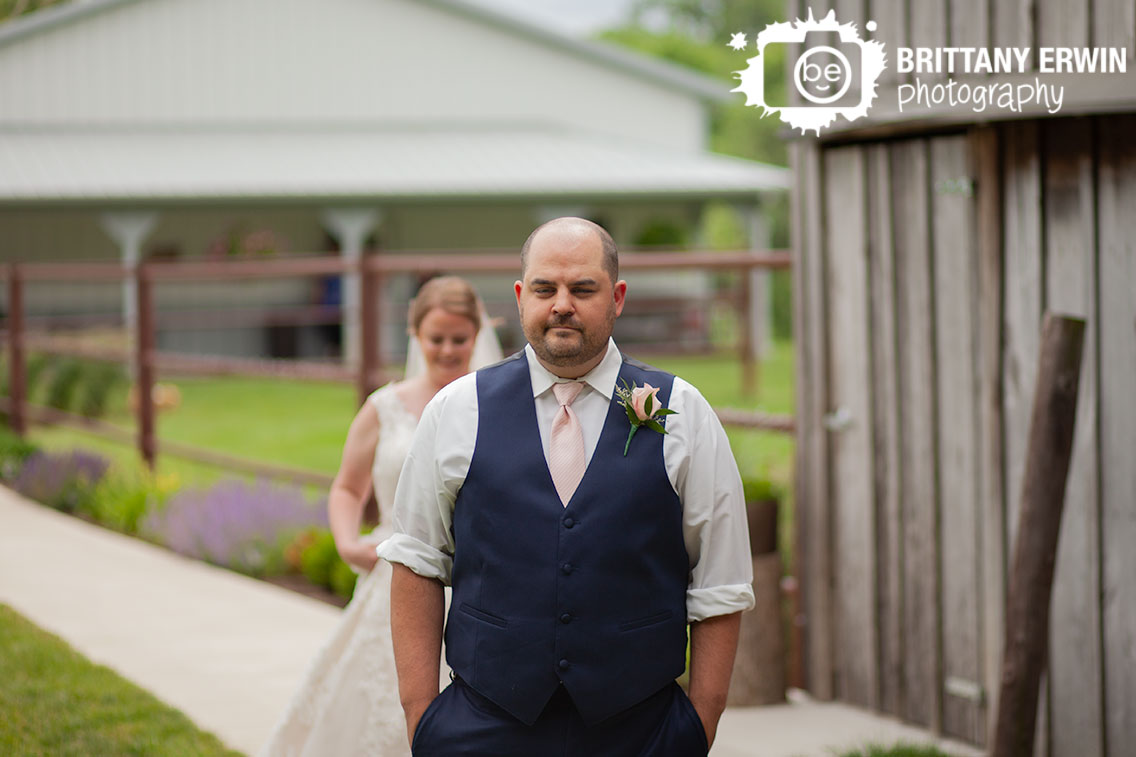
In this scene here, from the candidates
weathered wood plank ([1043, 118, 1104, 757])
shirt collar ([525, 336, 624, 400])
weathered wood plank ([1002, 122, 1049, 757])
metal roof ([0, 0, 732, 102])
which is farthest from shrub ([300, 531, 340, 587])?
metal roof ([0, 0, 732, 102])

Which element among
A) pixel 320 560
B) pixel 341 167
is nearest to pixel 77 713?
pixel 320 560

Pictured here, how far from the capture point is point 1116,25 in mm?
4805

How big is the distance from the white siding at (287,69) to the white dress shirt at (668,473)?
84.6 feet

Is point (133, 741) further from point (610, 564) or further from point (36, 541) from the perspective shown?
point (36, 541)

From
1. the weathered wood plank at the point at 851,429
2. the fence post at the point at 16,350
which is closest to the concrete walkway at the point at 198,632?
the weathered wood plank at the point at 851,429

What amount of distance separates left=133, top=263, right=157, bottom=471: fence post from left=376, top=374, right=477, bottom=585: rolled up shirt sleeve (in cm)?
886

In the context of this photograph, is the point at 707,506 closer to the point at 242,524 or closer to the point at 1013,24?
the point at 1013,24

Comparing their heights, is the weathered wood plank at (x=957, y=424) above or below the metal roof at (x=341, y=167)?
below

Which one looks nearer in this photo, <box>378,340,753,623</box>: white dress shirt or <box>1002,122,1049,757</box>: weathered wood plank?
<box>378,340,753,623</box>: white dress shirt

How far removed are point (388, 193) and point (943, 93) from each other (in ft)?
66.4

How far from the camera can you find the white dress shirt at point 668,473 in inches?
120

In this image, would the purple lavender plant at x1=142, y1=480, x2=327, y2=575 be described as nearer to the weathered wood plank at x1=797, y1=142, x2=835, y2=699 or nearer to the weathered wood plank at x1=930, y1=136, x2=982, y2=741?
the weathered wood plank at x1=797, y1=142, x2=835, y2=699

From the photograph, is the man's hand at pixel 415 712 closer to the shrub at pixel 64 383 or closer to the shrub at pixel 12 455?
the shrub at pixel 12 455

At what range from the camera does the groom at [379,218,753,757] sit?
2.94 meters
